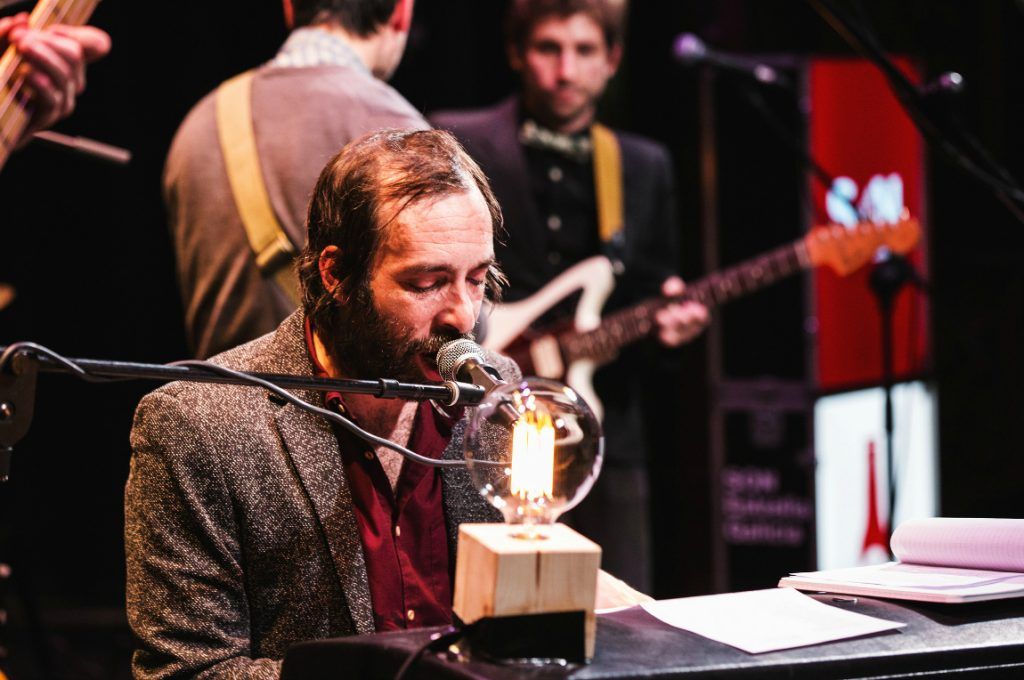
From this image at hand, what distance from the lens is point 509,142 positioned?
447 cm

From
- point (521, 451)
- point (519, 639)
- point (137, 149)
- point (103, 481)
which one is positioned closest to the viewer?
point (519, 639)

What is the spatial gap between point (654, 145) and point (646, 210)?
13.2 inches

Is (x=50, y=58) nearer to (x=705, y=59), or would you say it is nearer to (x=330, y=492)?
(x=330, y=492)

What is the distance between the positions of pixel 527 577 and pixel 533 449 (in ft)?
0.60

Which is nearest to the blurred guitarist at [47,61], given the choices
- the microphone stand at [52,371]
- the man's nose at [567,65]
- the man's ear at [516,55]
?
the microphone stand at [52,371]

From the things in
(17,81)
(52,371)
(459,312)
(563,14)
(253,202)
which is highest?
(563,14)

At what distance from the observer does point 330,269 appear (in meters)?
2.05

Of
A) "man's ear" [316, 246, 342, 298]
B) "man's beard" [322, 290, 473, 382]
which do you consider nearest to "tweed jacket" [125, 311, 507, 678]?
"man's beard" [322, 290, 473, 382]

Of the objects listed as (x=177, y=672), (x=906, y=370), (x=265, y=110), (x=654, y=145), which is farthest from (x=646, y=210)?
(x=177, y=672)

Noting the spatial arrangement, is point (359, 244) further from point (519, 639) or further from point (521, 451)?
point (519, 639)

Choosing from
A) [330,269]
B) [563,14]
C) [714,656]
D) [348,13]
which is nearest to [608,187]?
[563,14]

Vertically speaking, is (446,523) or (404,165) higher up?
(404,165)

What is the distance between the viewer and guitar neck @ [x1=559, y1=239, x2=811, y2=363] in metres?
4.45

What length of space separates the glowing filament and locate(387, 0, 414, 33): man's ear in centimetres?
157
